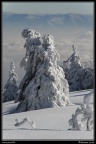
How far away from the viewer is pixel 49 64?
2784 cm

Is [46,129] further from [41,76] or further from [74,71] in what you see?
[74,71]

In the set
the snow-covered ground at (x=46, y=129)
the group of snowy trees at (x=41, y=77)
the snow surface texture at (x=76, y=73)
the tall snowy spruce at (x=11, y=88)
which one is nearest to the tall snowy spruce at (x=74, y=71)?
the snow surface texture at (x=76, y=73)

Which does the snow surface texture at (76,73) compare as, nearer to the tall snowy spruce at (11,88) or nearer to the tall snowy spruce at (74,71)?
the tall snowy spruce at (74,71)

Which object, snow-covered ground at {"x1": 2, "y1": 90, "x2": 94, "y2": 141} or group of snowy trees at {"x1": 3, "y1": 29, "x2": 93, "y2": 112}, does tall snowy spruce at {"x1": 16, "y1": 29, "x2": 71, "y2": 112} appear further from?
snow-covered ground at {"x1": 2, "y1": 90, "x2": 94, "y2": 141}

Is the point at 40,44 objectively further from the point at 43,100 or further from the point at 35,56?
the point at 43,100

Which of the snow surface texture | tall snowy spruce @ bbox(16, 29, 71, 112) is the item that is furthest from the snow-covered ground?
the snow surface texture

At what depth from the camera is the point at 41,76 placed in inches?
1109

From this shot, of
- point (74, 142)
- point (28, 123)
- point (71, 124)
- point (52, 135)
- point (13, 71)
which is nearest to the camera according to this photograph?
point (74, 142)

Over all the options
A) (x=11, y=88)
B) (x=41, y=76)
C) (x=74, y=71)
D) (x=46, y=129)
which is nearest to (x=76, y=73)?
(x=74, y=71)

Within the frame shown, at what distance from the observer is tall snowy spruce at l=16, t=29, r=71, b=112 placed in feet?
90.0

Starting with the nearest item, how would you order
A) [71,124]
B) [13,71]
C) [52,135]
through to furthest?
[52,135] → [71,124] → [13,71]

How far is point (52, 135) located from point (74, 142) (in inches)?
59.6

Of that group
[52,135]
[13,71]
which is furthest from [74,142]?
[13,71]

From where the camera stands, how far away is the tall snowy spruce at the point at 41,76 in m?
27.4
